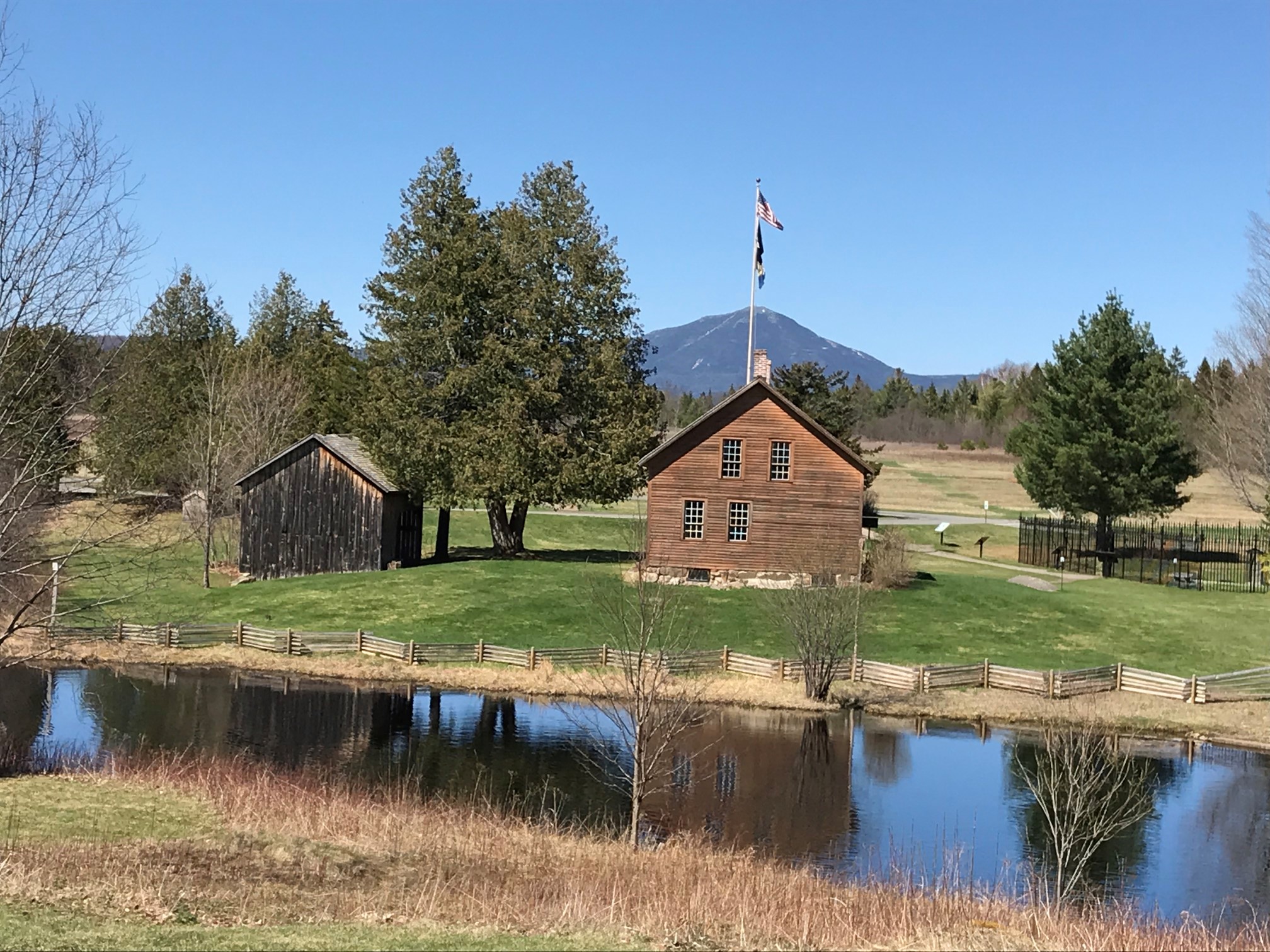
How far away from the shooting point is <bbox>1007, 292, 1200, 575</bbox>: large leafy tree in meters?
61.5

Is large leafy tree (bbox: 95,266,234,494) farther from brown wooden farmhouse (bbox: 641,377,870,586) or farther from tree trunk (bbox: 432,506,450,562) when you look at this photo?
brown wooden farmhouse (bbox: 641,377,870,586)

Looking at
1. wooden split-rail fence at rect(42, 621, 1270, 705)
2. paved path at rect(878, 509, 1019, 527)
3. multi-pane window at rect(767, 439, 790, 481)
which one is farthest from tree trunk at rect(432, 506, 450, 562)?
paved path at rect(878, 509, 1019, 527)

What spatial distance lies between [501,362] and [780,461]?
1406 cm

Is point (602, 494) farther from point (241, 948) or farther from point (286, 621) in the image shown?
point (241, 948)

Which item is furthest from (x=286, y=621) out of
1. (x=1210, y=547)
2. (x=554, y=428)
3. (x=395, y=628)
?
(x=1210, y=547)

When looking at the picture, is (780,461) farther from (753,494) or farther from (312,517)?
(312,517)

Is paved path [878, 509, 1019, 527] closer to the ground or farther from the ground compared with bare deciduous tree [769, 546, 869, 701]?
farther from the ground

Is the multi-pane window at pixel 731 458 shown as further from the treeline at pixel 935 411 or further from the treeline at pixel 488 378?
the treeline at pixel 935 411

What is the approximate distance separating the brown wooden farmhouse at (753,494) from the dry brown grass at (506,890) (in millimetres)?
27663

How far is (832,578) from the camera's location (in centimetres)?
3819

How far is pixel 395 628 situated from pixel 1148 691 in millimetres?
25298

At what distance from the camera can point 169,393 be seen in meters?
71.7

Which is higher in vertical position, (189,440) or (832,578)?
(189,440)

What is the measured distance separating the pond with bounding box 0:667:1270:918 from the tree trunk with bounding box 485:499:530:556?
2173 centimetres
